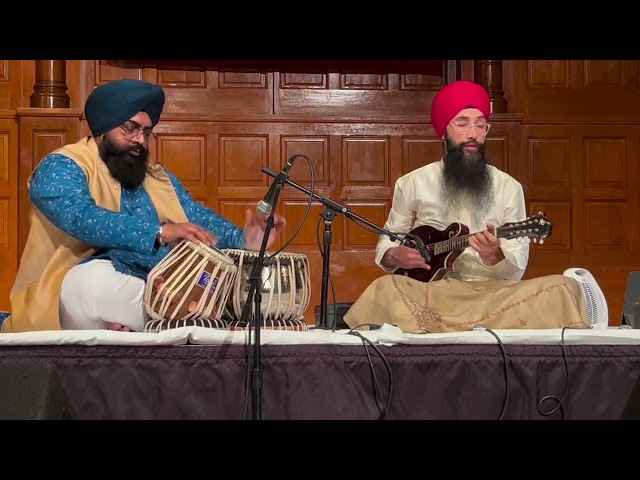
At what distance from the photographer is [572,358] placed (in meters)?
3.18

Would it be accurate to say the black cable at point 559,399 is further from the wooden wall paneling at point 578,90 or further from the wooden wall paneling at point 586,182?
the wooden wall paneling at point 578,90

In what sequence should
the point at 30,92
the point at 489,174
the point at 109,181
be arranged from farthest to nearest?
the point at 30,92
the point at 489,174
the point at 109,181

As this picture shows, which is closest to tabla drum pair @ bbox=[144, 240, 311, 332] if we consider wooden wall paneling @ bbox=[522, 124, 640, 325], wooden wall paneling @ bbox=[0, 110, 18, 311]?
wooden wall paneling @ bbox=[0, 110, 18, 311]

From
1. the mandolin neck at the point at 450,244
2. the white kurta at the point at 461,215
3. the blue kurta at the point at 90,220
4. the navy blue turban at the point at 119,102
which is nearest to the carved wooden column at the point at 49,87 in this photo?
the navy blue turban at the point at 119,102

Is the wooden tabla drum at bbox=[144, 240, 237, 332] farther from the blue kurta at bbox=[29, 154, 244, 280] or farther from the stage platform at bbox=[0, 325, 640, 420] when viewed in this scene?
the stage platform at bbox=[0, 325, 640, 420]

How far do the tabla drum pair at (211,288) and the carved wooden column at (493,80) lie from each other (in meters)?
4.03

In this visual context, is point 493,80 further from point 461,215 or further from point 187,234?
point 187,234

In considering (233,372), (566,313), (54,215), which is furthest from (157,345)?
(566,313)

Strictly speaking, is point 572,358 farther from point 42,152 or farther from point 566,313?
point 42,152

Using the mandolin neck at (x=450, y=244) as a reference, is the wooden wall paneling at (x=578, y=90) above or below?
above

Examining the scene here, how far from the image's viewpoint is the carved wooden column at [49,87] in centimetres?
691

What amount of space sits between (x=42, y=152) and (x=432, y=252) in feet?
12.2

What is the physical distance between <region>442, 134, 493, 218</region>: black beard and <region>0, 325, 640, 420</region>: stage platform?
1.23 m

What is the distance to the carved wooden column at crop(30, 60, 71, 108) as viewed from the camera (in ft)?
22.7
